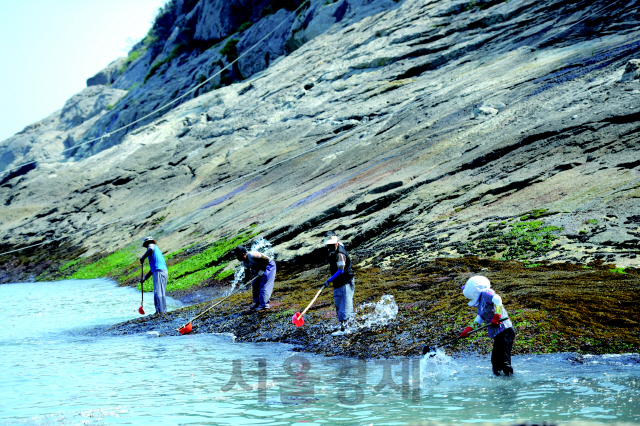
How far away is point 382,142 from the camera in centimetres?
2988

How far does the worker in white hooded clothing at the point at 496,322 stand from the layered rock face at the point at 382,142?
5.44 meters

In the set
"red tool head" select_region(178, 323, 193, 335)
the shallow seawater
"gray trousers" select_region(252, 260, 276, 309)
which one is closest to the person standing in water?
"gray trousers" select_region(252, 260, 276, 309)

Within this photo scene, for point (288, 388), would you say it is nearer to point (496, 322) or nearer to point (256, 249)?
point (496, 322)

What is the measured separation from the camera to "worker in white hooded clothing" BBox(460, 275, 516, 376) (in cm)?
844

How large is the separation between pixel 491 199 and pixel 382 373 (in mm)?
10817

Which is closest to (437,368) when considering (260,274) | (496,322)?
(496,322)

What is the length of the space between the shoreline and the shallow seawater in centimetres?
54

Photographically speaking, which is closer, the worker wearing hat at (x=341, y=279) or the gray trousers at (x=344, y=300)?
the worker wearing hat at (x=341, y=279)

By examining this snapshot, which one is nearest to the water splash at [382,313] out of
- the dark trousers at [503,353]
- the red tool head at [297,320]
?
the red tool head at [297,320]

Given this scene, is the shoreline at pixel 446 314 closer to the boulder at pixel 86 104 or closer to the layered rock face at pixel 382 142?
the layered rock face at pixel 382 142

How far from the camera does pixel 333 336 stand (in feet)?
39.4

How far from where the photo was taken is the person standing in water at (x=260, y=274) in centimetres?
1484

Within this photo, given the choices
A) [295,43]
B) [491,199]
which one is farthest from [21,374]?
[295,43]

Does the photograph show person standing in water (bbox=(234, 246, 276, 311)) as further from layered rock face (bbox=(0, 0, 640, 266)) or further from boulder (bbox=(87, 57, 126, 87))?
boulder (bbox=(87, 57, 126, 87))
